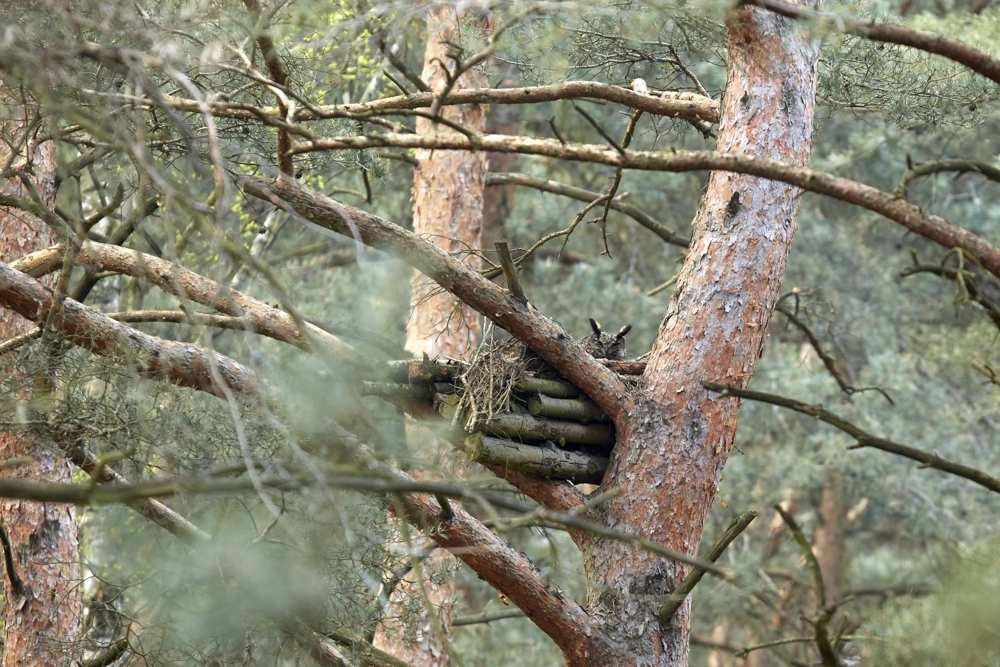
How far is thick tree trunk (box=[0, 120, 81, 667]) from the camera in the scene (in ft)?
16.0

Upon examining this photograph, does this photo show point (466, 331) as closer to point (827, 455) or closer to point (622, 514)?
point (622, 514)

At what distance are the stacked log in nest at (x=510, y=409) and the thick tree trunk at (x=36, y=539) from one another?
6.45 ft

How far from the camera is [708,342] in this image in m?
4.29

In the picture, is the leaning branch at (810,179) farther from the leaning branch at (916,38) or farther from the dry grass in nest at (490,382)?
the dry grass in nest at (490,382)

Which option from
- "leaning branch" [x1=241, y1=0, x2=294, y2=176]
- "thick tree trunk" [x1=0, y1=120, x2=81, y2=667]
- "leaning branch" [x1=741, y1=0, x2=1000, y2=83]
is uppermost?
"leaning branch" [x1=741, y1=0, x2=1000, y2=83]

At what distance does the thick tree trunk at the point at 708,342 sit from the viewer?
13.5 ft

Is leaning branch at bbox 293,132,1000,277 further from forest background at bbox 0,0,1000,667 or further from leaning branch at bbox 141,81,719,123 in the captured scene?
leaning branch at bbox 141,81,719,123

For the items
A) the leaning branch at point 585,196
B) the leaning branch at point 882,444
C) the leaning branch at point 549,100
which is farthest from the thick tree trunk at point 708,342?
the leaning branch at point 585,196

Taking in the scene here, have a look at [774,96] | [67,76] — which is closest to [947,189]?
[774,96]

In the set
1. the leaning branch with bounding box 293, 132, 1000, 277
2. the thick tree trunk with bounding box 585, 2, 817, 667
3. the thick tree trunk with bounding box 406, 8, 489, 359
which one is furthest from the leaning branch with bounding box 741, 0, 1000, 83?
the thick tree trunk with bounding box 406, 8, 489, 359

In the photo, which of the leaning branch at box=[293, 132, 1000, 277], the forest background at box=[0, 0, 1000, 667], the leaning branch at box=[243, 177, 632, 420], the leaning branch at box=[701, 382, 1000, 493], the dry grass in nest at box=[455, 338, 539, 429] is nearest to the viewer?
the leaning branch at box=[701, 382, 1000, 493]

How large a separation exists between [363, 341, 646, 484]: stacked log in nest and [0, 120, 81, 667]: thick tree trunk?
1.97m

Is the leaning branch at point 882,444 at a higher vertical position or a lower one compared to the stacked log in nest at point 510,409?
lower

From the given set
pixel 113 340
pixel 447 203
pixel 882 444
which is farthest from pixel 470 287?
pixel 447 203
